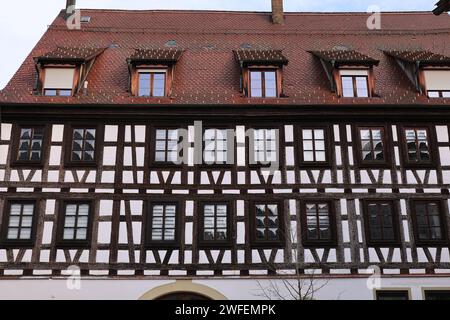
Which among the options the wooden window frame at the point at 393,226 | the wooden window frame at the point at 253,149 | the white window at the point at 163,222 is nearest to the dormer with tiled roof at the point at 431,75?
the wooden window frame at the point at 393,226

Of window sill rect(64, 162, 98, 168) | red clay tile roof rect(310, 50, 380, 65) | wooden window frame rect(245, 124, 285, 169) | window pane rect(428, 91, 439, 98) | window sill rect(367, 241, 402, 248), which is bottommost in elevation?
window sill rect(367, 241, 402, 248)

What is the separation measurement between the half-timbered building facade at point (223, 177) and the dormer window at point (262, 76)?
0.06m

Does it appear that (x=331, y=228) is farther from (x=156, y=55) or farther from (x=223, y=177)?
(x=156, y=55)

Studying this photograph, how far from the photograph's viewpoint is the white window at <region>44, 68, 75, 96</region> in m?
20.8

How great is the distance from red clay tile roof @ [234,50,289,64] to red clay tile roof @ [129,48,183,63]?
2.33m

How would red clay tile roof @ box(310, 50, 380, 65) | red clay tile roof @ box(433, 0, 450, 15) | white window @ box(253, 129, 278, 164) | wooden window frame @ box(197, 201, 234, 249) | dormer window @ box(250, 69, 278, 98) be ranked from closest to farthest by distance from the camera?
red clay tile roof @ box(433, 0, 450, 15)
wooden window frame @ box(197, 201, 234, 249)
white window @ box(253, 129, 278, 164)
dormer window @ box(250, 69, 278, 98)
red clay tile roof @ box(310, 50, 380, 65)

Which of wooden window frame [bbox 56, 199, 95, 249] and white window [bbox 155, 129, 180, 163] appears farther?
white window [bbox 155, 129, 180, 163]

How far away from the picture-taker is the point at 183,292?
18.6 m

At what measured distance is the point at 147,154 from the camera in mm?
19938

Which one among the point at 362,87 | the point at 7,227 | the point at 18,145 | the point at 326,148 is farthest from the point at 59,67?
the point at 362,87

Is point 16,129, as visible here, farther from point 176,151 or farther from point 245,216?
point 245,216

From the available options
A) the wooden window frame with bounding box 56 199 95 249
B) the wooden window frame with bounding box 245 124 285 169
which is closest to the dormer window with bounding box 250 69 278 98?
the wooden window frame with bounding box 245 124 285 169

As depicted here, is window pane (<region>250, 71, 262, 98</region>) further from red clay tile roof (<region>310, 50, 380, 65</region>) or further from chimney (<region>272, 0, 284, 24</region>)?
chimney (<region>272, 0, 284, 24</region>)
